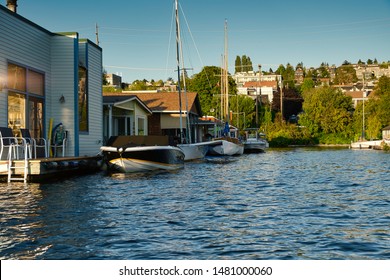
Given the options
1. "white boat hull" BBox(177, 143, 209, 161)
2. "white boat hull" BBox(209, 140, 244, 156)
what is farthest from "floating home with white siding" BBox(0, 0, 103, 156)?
"white boat hull" BBox(209, 140, 244, 156)

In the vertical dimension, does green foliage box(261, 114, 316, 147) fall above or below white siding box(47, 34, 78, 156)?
below

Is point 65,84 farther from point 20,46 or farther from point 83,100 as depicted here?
point 20,46

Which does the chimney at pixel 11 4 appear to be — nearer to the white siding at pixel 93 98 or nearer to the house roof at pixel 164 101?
the white siding at pixel 93 98

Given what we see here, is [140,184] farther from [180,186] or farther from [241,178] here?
[241,178]

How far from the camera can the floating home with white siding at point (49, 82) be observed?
19594mm

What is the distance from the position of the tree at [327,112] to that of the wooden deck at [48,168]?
6468 centimetres

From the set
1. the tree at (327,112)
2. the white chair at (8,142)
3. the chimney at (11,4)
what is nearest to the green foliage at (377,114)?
the tree at (327,112)

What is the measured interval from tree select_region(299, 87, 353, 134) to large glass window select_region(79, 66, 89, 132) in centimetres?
6203

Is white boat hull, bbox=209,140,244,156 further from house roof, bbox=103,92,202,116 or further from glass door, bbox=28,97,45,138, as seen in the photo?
glass door, bbox=28,97,45,138

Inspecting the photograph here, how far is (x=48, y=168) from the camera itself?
18188mm

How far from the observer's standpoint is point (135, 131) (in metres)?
35.5

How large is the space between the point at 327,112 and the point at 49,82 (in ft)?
215

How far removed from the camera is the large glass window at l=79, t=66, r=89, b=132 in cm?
2409
